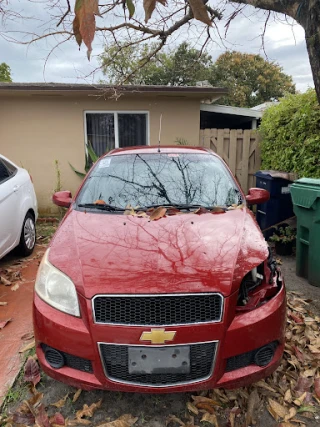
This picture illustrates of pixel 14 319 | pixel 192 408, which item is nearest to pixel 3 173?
pixel 14 319

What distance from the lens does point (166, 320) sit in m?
1.81

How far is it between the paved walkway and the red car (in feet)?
2.55

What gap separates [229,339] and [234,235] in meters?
0.78

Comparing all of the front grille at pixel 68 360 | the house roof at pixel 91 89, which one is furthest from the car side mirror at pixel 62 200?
the house roof at pixel 91 89

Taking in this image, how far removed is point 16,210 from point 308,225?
3.90 meters

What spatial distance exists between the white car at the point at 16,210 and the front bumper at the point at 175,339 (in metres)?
2.56

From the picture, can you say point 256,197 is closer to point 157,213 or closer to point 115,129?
point 157,213

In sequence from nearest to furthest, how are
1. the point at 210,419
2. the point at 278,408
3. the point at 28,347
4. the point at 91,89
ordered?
the point at 210,419 < the point at 278,408 < the point at 28,347 < the point at 91,89

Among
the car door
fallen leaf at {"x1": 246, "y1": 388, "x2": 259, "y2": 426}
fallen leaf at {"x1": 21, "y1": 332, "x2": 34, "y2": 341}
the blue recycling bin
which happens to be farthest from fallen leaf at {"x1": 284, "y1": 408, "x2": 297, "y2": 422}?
the car door

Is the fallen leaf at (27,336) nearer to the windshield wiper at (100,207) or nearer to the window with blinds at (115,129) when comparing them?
the windshield wiper at (100,207)

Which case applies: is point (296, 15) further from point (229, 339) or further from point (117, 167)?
point (229, 339)

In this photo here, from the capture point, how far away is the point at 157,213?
2.69 metres

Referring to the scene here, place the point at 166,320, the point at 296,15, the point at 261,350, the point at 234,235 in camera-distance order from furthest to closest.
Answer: the point at 296,15
the point at 234,235
the point at 261,350
the point at 166,320

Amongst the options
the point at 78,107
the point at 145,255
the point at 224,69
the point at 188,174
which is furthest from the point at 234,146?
the point at 224,69
